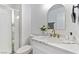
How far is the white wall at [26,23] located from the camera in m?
1.96

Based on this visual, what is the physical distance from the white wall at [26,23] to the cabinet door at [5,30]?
21cm

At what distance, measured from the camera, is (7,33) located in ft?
6.33

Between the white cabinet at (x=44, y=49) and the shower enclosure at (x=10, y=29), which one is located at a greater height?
the shower enclosure at (x=10, y=29)

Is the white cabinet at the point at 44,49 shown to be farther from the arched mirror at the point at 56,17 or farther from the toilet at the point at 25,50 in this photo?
the arched mirror at the point at 56,17

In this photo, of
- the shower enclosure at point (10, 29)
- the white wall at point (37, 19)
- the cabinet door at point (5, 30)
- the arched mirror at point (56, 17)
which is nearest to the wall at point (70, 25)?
the arched mirror at point (56, 17)

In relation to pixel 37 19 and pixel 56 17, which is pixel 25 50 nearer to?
pixel 37 19

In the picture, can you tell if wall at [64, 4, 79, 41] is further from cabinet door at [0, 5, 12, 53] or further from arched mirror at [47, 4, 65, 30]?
cabinet door at [0, 5, 12, 53]

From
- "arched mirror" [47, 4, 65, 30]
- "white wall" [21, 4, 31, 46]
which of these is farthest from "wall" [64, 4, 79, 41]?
"white wall" [21, 4, 31, 46]

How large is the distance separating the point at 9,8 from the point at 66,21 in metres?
1.09

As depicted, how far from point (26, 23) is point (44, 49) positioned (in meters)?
0.52

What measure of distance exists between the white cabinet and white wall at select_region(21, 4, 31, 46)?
154 millimetres

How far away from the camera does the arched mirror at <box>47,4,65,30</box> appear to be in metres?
2.25

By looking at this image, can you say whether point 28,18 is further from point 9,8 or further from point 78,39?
point 78,39

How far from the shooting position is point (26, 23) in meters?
2.02
